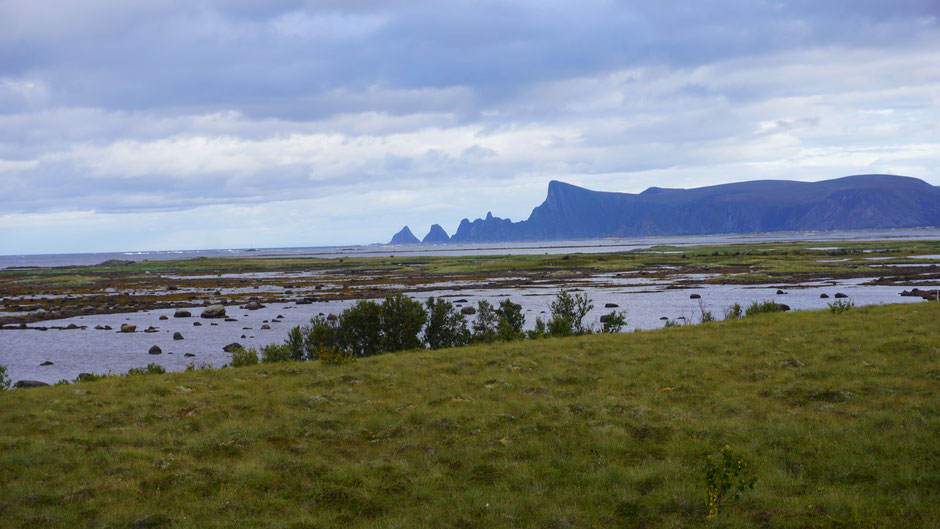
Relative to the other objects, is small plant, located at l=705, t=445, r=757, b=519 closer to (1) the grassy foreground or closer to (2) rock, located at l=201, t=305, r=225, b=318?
(1) the grassy foreground

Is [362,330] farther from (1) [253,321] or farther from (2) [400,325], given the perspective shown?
(1) [253,321]

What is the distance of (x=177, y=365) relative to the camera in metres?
41.8

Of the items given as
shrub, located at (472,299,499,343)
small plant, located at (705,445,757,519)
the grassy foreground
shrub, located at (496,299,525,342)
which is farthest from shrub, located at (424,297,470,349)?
small plant, located at (705,445,757,519)

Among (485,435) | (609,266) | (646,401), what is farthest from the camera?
(609,266)

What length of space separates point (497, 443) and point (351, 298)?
74798 millimetres

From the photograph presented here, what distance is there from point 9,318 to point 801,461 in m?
86.5

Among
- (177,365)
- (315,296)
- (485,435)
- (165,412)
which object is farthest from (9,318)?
(485,435)

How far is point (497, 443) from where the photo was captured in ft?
45.3

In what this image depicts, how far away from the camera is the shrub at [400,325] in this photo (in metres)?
35.2

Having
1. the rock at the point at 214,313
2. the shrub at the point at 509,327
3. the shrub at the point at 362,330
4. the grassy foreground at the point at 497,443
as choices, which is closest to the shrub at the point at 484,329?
the shrub at the point at 509,327

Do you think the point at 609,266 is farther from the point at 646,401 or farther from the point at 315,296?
A: the point at 646,401

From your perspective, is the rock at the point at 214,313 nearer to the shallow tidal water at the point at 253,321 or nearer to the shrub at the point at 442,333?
the shallow tidal water at the point at 253,321

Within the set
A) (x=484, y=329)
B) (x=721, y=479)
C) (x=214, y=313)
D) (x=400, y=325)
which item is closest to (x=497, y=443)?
(x=721, y=479)

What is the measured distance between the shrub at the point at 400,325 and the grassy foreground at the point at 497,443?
11.8 metres
